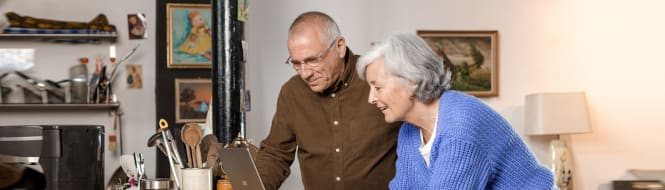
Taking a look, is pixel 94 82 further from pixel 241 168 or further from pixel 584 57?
pixel 241 168

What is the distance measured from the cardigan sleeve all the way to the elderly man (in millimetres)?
794

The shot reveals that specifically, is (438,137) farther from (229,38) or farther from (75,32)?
(75,32)

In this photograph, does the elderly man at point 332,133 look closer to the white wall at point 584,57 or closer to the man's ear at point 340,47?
the man's ear at point 340,47

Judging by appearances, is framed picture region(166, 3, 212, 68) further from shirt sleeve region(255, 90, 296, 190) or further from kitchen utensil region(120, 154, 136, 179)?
shirt sleeve region(255, 90, 296, 190)

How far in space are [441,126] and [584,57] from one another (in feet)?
13.5

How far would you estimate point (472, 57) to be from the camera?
19.6ft

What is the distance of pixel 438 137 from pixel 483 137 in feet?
0.33

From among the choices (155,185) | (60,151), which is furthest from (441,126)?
(60,151)

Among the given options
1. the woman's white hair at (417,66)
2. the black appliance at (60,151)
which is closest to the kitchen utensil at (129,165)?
the black appliance at (60,151)

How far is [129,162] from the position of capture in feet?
11.4

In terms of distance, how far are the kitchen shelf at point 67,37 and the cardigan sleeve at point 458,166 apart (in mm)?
4446

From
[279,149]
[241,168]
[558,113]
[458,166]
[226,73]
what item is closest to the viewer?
[458,166]

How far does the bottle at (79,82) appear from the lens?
6.28m

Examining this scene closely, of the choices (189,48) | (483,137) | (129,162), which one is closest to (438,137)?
(483,137)
